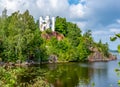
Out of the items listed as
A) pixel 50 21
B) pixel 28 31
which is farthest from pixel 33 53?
pixel 50 21

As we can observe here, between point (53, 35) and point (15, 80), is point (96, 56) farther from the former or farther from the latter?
point (15, 80)

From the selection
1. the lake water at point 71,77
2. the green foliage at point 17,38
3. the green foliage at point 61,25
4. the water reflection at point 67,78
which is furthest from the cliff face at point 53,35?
the water reflection at point 67,78

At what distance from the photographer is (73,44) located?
110688 millimetres

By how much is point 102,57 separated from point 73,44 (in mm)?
15526

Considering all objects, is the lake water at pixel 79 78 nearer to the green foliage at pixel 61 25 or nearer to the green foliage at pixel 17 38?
the green foliage at pixel 17 38

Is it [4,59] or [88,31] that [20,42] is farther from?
[88,31]

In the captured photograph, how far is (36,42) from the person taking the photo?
270 feet

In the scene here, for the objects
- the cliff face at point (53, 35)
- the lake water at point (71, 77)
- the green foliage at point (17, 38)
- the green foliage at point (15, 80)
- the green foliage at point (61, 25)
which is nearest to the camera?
the green foliage at point (15, 80)

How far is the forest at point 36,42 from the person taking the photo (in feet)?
237

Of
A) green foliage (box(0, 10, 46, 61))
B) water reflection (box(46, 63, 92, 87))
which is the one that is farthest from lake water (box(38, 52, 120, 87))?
green foliage (box(0, 10, 46, 61))

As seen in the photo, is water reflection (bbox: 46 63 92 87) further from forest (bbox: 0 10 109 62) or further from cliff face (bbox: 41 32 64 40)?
cliff face (bbox: 41 32 64 40)

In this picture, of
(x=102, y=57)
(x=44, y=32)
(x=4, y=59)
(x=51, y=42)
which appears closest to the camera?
(x=4, y=59)

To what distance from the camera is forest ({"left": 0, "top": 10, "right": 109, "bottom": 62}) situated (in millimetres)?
72125

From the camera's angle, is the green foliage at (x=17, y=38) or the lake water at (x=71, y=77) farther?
the green foliage at (x=17, y=38)
